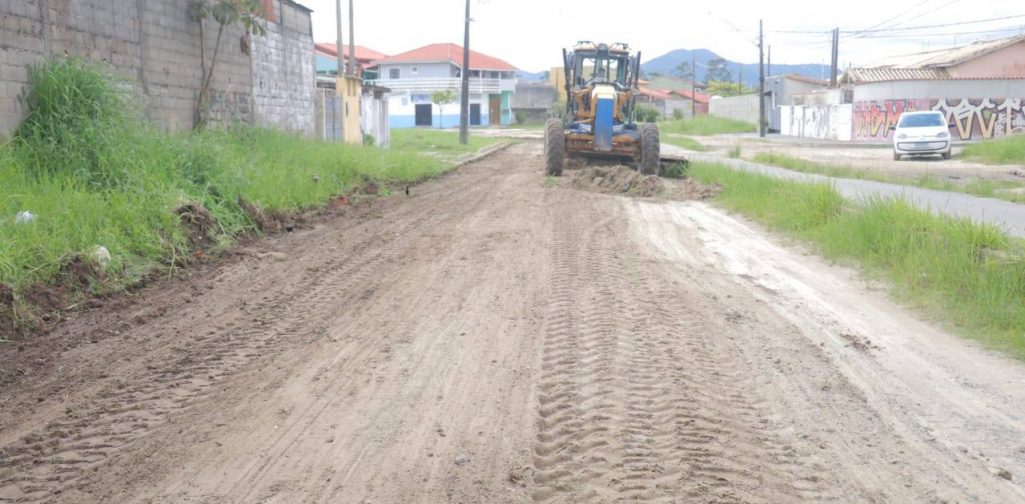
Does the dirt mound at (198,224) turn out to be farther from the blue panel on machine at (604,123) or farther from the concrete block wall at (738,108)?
the concrete block wall at (738,108)

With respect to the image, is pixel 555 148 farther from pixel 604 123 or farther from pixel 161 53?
pixel 161 53

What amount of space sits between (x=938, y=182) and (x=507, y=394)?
1804 cm

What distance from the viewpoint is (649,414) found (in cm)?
511

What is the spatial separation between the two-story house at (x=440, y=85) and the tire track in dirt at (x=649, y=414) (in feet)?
260

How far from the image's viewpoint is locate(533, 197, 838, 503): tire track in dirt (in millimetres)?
4227

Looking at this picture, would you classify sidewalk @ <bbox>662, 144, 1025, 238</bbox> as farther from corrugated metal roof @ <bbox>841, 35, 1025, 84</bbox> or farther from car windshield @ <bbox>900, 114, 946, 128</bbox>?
corrugated metal roof @ <bbox>841, 35, 1025, 84</bbox>

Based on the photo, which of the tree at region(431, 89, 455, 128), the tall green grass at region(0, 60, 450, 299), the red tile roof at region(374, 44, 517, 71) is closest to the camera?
the tall green grass at region(0, 60, 450, 299)

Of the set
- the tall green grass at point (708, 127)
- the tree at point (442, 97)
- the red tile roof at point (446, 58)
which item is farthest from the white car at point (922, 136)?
the red tile roof at point (446, 58)

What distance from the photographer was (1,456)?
14.8ft

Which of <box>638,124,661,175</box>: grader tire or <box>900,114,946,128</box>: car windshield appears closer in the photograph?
<box>638,124,661,175</box>: grader tire

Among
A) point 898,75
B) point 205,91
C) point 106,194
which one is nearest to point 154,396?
point 106,194

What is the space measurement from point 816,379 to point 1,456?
467cm

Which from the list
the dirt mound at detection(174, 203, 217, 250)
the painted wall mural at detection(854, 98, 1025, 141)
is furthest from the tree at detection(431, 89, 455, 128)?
the dirt mound at detection(174, 203, 217, 250)

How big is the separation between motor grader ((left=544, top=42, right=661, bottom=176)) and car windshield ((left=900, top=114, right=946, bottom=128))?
44.3 ft
